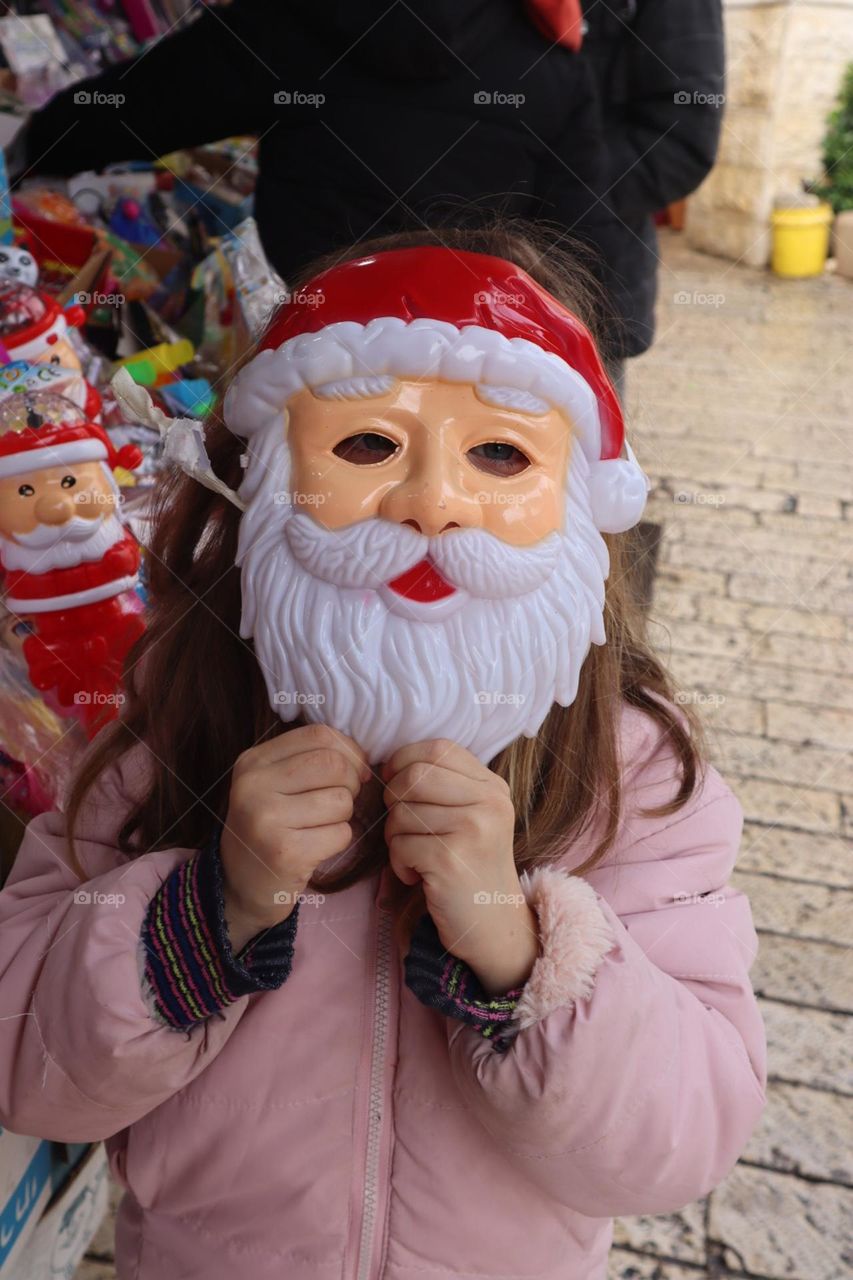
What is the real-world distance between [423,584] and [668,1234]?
139 cm

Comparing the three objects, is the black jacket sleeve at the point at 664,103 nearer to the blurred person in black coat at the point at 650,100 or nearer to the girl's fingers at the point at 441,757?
the blurred person in black coat at the point at 650,100

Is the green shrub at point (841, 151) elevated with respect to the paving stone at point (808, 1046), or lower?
lower

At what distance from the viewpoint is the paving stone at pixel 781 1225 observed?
1878 mm

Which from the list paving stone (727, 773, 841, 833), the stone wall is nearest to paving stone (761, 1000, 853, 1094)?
paving stone (727, 773, 841, 833)

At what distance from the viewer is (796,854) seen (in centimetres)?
271

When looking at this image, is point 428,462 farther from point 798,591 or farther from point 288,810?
point 798,591

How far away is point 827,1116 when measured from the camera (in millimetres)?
2107

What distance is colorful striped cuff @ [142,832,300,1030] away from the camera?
106cm

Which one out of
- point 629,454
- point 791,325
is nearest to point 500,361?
point 629,454
